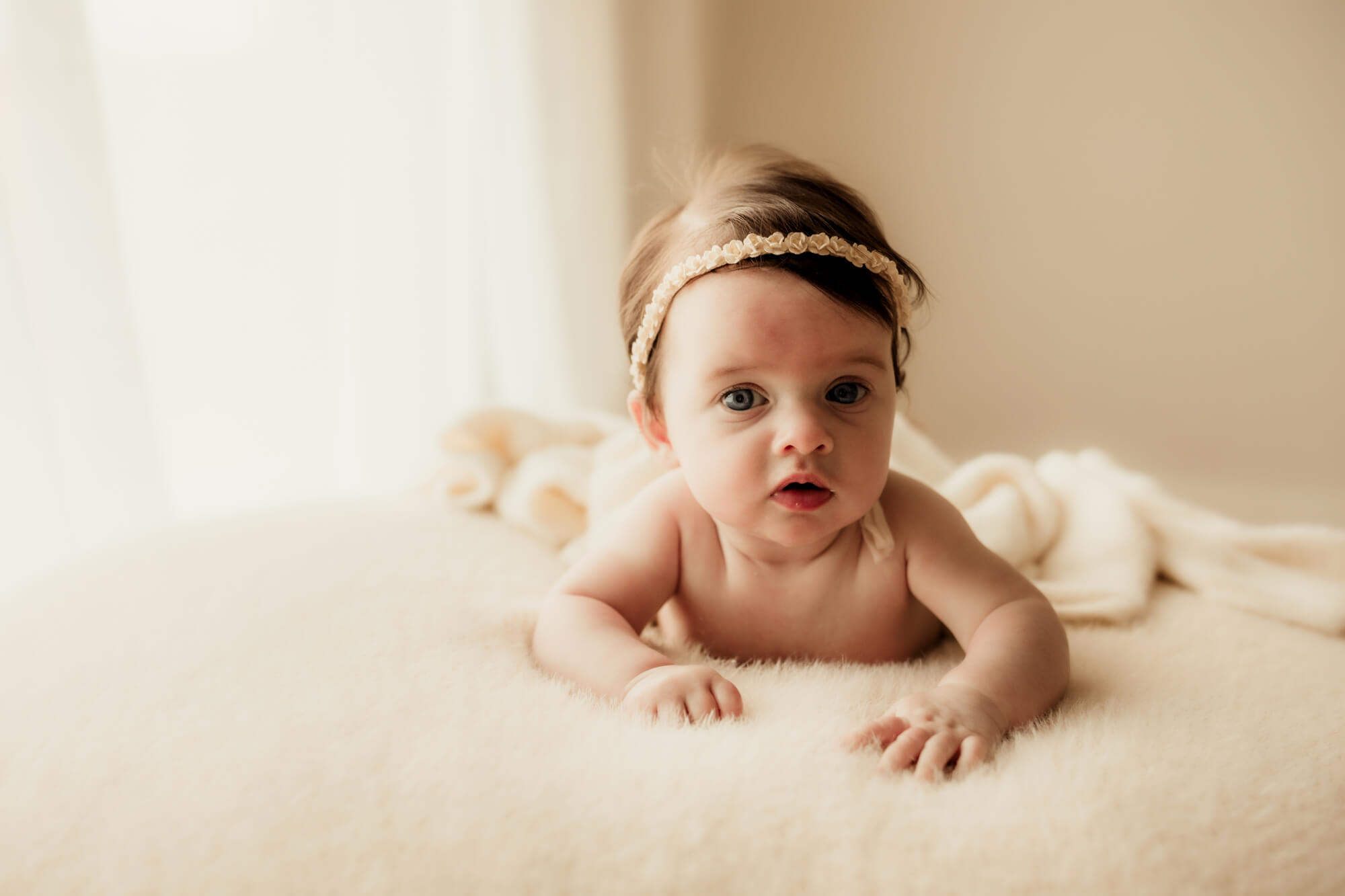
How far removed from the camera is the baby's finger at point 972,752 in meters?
0.68

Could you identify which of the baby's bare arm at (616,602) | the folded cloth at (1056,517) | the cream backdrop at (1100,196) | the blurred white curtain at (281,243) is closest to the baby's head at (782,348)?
the baby's bare arm at (616,602)

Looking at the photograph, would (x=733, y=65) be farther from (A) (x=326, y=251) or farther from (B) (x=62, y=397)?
(B) (x=62, y=397)

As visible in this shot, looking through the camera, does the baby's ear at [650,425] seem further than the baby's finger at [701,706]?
Yes

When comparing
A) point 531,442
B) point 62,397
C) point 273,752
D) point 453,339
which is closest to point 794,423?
point 273,752

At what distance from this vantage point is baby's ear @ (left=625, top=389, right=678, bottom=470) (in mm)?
984

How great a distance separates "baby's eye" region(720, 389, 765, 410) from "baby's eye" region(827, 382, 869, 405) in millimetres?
66

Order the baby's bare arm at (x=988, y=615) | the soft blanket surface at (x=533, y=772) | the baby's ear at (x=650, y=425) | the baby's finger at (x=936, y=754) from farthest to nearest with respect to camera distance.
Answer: the baby's ear at (x=650, y=425)
the baby's bare arm at (x=988, y=615)
the baby's finger at (x=936, y=754)
the soft blanket surface at (x=533, y=772)

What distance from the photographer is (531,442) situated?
1.40m

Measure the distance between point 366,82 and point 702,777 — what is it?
1274 mm

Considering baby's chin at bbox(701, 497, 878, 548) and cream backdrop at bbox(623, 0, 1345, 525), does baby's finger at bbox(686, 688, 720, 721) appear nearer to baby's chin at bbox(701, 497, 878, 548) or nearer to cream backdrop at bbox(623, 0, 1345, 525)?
baby's chin at bbox(701, 497, 878, 548)

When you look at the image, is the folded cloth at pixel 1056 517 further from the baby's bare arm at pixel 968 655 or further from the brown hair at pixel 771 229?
the brown hair at pixel 771 229

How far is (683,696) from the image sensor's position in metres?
0.75

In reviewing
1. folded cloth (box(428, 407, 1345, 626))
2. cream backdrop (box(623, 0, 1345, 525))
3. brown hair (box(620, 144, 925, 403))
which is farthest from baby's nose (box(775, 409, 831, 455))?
cream backdrop (box(623, 0, 1345, 525))

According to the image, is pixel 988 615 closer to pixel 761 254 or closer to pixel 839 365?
pixel 839 365
